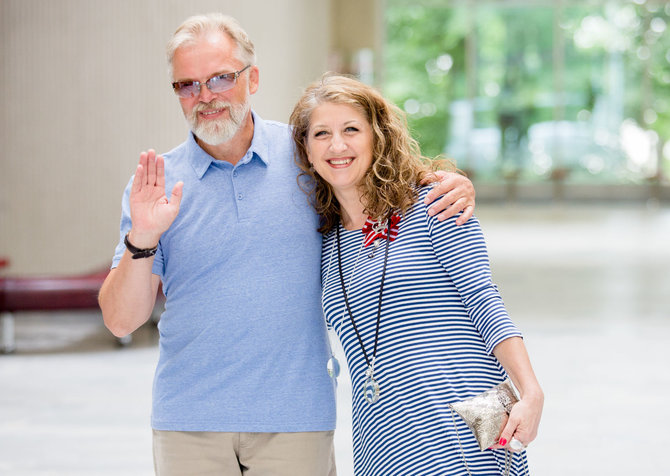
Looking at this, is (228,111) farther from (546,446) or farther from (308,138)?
(546,446)

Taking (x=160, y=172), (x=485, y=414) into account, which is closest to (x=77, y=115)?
(x=160, y=172)

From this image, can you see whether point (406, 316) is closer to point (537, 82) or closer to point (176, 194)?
point (176, 194)

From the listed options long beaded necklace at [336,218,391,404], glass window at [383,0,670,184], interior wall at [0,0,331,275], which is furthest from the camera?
glass window at [383,0,670,184]

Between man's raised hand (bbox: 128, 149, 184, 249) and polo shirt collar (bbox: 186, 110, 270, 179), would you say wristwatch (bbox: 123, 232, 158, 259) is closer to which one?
man's raised hand (bbox: 128, 149, 184, 249)

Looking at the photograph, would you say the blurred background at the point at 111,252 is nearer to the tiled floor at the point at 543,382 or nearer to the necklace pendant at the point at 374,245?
the tiled floor at the point at 543,382

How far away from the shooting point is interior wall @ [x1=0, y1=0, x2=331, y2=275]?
8.90 m

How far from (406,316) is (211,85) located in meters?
0.83

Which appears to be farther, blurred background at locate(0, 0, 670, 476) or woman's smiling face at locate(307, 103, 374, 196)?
blurred background at locate(0, 0, 670, 476)

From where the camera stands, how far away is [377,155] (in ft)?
7.57

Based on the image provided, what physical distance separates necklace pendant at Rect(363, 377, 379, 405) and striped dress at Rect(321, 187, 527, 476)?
0.02 m

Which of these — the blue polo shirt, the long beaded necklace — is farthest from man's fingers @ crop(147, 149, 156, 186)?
the long beaded necklace

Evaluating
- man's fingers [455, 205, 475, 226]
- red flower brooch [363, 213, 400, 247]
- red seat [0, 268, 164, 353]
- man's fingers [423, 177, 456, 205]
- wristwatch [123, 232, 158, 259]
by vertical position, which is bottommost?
red seat [0, 268, 164, 353]

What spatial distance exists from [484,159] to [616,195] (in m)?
4.13

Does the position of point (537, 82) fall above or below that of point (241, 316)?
below
